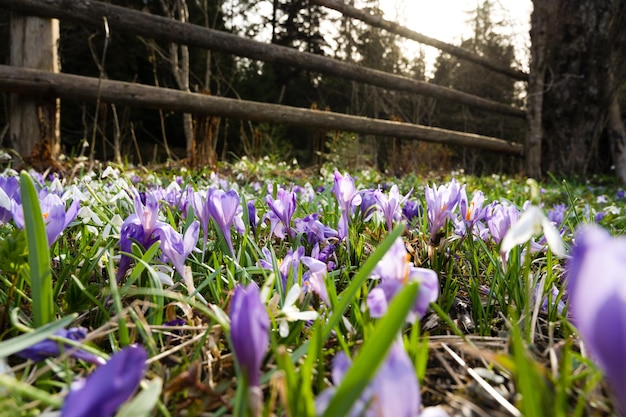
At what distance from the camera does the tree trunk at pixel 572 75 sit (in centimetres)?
641

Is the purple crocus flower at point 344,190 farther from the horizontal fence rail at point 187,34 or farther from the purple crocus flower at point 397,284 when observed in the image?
the horizontal fence rail at point 187,34

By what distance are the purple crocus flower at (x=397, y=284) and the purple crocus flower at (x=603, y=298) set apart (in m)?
0.18

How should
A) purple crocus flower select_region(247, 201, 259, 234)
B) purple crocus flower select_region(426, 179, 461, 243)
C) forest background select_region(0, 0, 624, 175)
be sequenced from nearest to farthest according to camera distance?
purple crocus flower select_region(426, 179, 461, 243) → purple crocus flower select_region(247, 201, 259, 234) → forest background select_region(0, 0, 624, 175)

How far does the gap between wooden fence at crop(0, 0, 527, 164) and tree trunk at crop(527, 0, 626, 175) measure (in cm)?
129

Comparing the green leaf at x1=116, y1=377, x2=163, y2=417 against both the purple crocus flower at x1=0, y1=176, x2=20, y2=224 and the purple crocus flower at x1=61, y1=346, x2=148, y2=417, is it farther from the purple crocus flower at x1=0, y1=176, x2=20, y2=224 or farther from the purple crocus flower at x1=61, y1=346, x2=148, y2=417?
the purple crocus flower at x1=0, y1=176, x2=20, y2=224

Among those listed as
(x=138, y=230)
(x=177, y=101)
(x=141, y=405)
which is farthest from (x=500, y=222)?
(x=177, y=101)

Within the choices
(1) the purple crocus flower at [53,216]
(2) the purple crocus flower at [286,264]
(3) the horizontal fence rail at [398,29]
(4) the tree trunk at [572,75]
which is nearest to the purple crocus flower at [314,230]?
(2) the purple crocus flower at [286,264]

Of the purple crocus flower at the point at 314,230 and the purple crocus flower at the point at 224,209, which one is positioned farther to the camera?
the purple crocus flower at the point at 314,230

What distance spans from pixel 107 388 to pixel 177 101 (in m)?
3.79

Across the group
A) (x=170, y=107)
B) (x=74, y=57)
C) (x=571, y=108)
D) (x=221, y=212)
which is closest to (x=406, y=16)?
(x=571, y=108)

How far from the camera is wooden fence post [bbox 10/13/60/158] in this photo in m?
3.36

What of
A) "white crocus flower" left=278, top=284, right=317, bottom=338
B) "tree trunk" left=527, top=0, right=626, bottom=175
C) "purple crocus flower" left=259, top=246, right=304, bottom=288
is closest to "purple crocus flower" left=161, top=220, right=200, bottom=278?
"purple crocus flower" left=259, top=246, right=304, bottom=288

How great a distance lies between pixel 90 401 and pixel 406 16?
14.0 meters

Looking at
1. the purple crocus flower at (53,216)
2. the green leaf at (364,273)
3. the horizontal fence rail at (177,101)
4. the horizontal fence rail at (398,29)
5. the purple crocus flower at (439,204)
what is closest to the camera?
the green leaf at (364,273)
